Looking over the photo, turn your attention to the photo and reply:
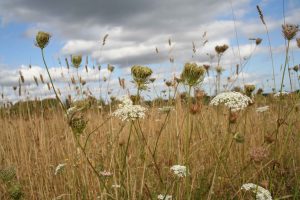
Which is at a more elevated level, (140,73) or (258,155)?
(140,73)

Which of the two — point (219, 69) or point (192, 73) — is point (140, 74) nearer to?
point (192, 73)

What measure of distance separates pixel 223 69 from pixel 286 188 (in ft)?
7.96

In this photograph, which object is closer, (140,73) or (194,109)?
(140,73)


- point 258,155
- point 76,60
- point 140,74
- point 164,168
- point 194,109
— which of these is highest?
point 76,60

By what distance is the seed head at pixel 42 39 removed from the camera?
2100 mm

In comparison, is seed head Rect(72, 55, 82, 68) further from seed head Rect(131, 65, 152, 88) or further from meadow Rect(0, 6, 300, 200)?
seed head Rect(131, 65, 152, 88)

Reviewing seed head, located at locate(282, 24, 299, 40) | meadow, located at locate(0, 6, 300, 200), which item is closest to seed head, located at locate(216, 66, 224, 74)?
meadow, located at locate(0, 6, 300, 200)

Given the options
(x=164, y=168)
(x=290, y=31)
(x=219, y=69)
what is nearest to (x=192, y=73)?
(x=290, y=31)

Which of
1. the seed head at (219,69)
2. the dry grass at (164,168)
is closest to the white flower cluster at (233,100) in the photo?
the dry grass at (164,168)

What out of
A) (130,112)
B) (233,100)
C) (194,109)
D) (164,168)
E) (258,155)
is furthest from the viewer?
(164,168)

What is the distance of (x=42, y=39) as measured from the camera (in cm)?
211

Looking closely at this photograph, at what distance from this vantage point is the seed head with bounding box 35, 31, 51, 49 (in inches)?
82.7

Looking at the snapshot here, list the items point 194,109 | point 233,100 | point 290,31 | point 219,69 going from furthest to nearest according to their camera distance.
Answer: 1. point 219,69
2. point 290,31
3. point 194,109
4. point 233,100

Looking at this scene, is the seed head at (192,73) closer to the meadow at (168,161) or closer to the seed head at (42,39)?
the meadow at (168,161)
